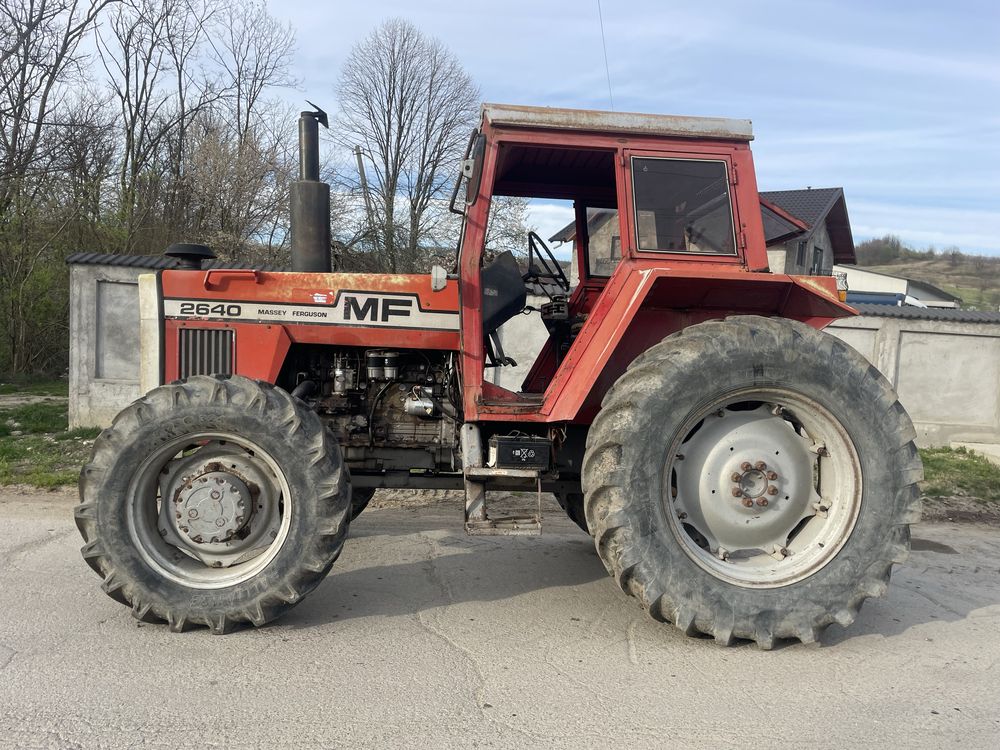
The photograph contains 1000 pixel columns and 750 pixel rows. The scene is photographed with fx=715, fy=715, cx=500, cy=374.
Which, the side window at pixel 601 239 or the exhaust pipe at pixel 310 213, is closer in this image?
the exhaust pipe at pixel 310 213

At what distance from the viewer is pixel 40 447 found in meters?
7.23

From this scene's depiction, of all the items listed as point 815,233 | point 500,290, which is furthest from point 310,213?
point 815,233

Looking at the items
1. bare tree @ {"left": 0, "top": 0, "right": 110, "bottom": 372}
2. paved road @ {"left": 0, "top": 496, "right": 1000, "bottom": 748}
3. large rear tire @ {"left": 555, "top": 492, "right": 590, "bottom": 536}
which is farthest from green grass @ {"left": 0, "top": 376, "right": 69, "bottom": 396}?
large rear tire @ {"left": 555, "top": 492, "right": 590, "bottom": 536}

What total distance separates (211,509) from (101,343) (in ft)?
23.0

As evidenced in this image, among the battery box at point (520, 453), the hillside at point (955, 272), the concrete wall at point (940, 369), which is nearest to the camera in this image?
the battery box at point (520, 453)

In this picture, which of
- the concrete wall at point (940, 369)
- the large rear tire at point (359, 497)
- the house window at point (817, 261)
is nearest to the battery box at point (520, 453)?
the large rear tire at point (359, 497)

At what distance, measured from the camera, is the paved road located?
2.38 m

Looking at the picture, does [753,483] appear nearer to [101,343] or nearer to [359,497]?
[359,497]

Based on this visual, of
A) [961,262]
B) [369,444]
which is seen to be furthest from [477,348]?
[961,262]

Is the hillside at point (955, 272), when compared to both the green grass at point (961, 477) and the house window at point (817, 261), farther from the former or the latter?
the green grass at point (961, 477)

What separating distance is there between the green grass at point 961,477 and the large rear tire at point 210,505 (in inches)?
212

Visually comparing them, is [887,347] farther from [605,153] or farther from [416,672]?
[416,672]

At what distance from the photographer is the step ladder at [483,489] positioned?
132 inches

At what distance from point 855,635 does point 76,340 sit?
908cm
